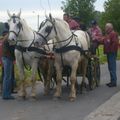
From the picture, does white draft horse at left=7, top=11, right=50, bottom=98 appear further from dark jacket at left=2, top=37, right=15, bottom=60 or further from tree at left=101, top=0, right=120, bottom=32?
tree at left=101, top=0, right=120, bottom=32

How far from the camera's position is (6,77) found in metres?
13.1

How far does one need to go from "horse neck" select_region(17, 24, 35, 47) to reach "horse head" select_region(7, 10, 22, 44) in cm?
21

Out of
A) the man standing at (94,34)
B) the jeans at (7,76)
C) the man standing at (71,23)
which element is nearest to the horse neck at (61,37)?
the jeans at (7,76)

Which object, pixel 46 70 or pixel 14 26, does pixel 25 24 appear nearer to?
Answer: pixel 14 26

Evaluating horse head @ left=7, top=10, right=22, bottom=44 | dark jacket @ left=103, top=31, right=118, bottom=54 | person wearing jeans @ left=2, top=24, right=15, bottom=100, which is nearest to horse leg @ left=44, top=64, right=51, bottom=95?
person wearing jeans @ left=2, top=24, right=15, bottom=100

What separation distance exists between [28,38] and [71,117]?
314cm

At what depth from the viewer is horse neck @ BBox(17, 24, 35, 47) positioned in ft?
41.2

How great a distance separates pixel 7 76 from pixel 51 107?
2.01 m

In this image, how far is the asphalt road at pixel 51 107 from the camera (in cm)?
1038

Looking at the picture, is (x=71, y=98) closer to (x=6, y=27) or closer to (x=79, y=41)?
(x=79, y=41)

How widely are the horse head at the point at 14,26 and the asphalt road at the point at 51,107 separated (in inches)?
61.7

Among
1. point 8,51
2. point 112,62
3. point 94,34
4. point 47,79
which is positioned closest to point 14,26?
point 8,51

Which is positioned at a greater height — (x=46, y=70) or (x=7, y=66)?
(x=7, y=66)

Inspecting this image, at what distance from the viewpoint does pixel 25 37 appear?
12633 mm
